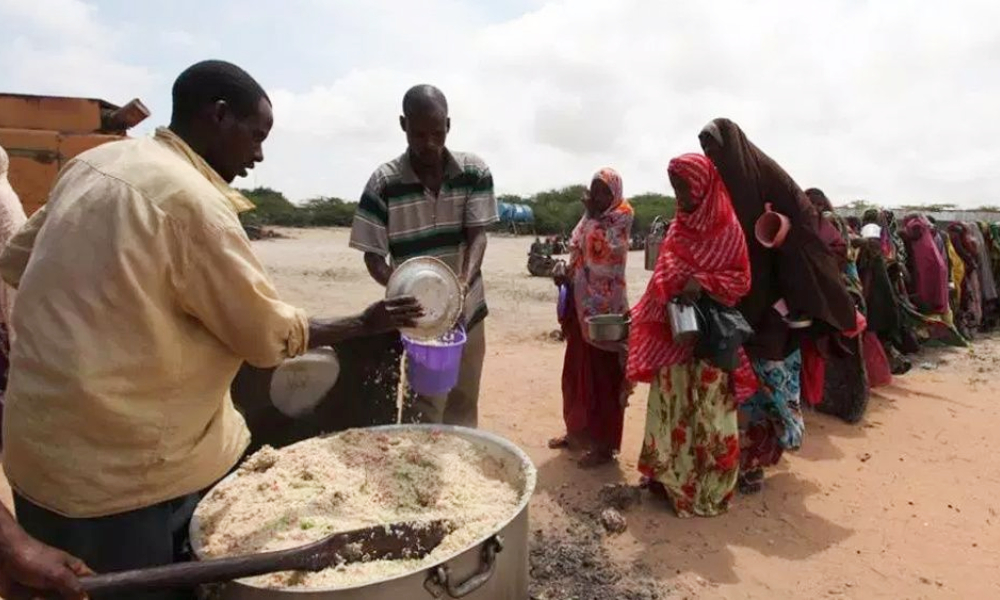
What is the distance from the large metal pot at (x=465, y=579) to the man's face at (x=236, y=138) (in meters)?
1.03

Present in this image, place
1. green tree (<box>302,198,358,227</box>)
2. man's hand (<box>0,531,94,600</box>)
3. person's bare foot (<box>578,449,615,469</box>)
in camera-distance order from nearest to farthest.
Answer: man's hand (<box>0,531,94,600</box>) → person's bare foot (<box>578,449,615,469</box>) → green tree (<box>302,198,358,227</box>)

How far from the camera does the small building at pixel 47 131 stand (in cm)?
456

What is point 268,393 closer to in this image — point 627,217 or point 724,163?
point 627,217

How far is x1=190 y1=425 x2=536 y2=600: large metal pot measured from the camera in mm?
1636

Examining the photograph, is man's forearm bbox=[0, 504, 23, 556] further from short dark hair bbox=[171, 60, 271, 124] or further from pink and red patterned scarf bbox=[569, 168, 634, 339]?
pink and red patterned scarf bbox=[569, 168, 634, 339]

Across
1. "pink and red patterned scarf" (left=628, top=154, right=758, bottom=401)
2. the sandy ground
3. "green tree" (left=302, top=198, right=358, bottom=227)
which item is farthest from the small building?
"green tree" (left=302, top=198, right=358, bottom=227)

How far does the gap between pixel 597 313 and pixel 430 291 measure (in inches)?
77.8

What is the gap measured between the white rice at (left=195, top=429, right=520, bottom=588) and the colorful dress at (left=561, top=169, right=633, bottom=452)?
6.77ft

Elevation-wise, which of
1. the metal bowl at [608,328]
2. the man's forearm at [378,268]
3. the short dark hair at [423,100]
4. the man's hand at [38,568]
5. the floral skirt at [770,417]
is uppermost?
the short dark hair at [423,100]

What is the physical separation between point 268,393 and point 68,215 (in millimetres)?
1503

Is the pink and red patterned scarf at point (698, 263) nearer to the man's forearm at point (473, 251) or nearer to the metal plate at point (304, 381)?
the man's forearm at point (473, 251)

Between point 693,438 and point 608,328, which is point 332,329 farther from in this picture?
point 693,438

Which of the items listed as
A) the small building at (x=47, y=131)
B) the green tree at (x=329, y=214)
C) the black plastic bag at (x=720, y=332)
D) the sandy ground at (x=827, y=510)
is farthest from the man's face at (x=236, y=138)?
the green tree at (x=329, y=214)

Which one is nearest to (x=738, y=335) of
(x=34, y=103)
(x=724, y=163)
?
(x=724, y=163)
